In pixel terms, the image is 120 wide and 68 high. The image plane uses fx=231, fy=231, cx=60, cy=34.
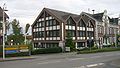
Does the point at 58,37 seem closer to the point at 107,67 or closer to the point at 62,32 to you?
the point at 62,32

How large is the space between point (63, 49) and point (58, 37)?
25.7 ft

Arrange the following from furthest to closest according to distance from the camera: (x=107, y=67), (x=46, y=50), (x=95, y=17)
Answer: (x=95, y=17) → (x=46, y=50) → (x=107, y=67)

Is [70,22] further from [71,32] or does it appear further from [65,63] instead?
[65,63]

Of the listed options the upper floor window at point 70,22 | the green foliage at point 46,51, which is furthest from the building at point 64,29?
the green foliage at point 46,51

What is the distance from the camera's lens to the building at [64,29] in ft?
185

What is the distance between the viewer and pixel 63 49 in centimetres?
4903

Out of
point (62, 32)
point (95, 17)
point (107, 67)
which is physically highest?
point (95, 17)

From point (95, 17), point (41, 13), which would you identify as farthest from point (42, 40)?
point (95, 17)

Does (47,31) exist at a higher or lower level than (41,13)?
lower

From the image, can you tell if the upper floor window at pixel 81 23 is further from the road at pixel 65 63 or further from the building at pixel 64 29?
the road at pixel 65 63

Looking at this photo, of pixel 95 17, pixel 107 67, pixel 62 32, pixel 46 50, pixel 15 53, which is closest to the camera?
pixel 107 67

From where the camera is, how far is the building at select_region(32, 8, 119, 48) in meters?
56.3

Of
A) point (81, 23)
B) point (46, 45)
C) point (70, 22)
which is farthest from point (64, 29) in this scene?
point (46, 45)

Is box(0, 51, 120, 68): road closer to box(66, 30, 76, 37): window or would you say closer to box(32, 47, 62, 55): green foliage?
box(32, 47, 62, 55): green foliage
